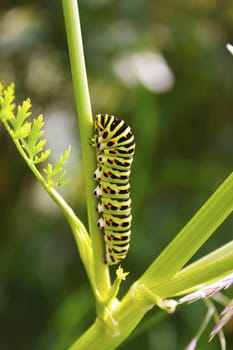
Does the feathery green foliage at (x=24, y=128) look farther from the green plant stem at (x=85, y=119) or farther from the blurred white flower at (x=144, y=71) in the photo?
the blurred white flower at (x=144, y=71)

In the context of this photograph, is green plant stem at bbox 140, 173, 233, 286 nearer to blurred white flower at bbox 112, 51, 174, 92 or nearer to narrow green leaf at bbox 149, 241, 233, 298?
narrow green leaf at bbox 149, 241, 233, 298

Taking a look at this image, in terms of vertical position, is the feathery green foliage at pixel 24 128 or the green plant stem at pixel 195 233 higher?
the feathery green foliage at pixel 24 128

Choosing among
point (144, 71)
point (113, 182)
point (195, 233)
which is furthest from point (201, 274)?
point (144, 71)

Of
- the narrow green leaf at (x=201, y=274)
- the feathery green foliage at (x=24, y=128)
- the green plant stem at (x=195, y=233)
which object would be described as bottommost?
the narrow green leaf at (x=201, y=274)

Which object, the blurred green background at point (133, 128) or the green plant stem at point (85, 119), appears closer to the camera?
the green plant stem at point (85, 119)

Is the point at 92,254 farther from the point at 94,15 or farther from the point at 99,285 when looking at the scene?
the point at 94,15

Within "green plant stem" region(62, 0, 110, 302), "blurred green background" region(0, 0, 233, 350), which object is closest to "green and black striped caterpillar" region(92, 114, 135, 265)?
"green plant stem" region(62, 0, 110, 302)

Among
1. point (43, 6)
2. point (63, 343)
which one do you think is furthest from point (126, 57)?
point (63, 343)

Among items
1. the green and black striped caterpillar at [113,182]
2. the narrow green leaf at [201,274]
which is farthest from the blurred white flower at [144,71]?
the narrow green leaf at [201,274]
